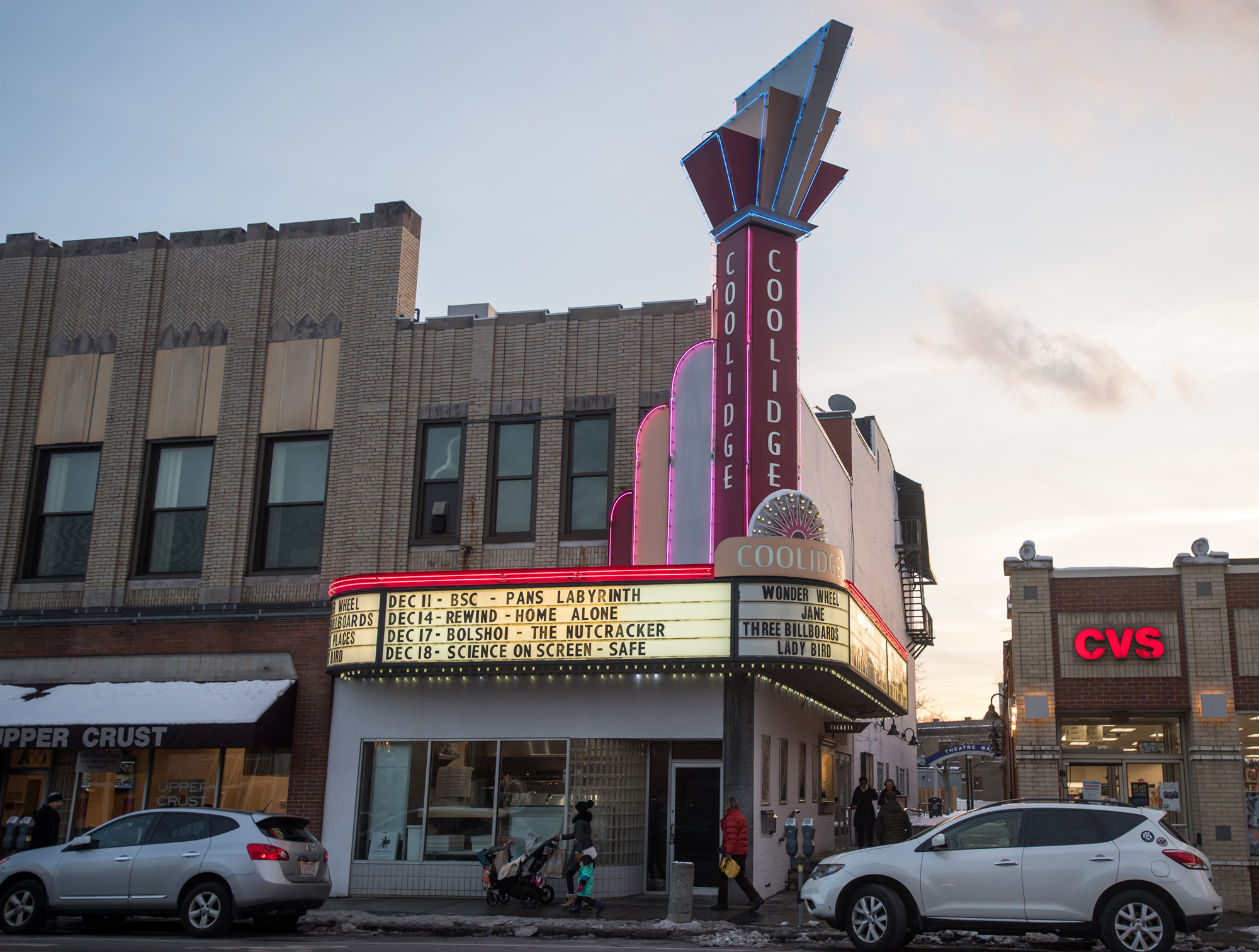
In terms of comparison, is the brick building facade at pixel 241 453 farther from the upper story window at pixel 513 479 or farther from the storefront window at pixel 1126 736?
the storefront window at pixel 1126 736

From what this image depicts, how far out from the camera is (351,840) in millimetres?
19266

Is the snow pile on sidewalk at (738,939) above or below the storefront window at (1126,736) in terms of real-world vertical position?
below

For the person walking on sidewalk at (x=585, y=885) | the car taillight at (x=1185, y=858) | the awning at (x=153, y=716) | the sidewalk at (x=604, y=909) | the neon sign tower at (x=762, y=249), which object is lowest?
the sidewalk at (x=604, y=909)

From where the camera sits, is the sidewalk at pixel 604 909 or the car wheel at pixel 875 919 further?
the sidewalk at pixel 604 909

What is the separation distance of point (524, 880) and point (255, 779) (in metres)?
5.93

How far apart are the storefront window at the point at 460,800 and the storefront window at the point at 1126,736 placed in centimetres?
976

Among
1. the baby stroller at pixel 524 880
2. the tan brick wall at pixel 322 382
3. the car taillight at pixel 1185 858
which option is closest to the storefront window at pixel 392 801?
the baby stroller at pixel 524 880

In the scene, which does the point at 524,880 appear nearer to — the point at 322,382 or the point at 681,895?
the point at 681,895

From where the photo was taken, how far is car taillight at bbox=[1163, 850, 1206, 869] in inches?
499

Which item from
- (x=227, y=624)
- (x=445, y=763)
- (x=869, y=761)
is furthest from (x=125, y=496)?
(x=869, y=761)

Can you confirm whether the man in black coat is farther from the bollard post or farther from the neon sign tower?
the neon sign tower

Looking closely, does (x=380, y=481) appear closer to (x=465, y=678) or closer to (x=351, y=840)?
(x=465, y=678)

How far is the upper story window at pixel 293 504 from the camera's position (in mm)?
21422

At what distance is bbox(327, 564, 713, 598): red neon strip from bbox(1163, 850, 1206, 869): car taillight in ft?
22.7
